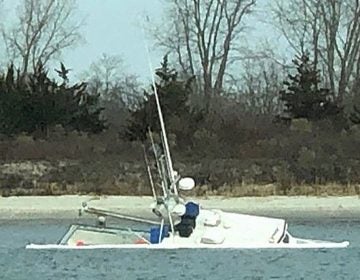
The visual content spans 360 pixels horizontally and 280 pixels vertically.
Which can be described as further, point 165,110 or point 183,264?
point 165,110

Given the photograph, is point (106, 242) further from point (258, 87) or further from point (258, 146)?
point (258, 87)

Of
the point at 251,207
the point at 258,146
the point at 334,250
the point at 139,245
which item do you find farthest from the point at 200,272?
the point at 258,146

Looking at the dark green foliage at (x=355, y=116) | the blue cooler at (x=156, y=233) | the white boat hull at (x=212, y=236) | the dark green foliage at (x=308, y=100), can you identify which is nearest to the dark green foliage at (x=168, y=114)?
the dark green foliage at (x=308, y=100)

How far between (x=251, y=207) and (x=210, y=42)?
32117 mm

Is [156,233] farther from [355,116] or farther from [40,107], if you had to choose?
[355,116]

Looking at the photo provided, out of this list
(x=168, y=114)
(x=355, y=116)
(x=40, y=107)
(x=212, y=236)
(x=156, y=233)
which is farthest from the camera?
(x=355, y=116)

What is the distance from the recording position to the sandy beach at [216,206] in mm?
45062

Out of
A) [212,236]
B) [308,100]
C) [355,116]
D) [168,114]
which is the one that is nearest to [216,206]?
[168,114]

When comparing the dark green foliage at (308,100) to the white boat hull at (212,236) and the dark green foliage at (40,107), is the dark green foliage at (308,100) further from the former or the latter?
the white boat hull at (212,236)

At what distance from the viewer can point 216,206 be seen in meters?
45.6

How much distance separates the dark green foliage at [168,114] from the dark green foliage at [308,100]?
4.68 meters

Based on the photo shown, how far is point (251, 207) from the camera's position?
45.6 metres

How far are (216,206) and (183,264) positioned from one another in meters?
17.3

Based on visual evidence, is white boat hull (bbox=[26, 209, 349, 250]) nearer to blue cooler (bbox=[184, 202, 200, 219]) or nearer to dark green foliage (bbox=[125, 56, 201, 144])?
blue cooler (bbox=[184, 202, 200, 219])
